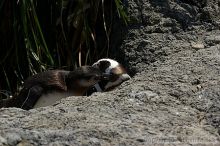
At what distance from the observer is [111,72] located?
3920 millimetres

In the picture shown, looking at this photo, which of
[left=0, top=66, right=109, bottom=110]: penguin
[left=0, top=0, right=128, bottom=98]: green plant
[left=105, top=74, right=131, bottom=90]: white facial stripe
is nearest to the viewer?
[left=0, top=66, right=109, bottom=110]: penguin

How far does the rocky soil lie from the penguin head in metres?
0.10

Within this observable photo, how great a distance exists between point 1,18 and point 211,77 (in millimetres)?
1614

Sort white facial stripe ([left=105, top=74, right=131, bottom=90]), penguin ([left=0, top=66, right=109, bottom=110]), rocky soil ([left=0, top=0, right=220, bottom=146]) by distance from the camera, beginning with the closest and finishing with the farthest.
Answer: rocky soil ([left=0, top=0, right=220, bottom=146]), penguin ([left=0, top=66, right=109, bottom=110]), white facial stripe ([left=105, top=74, right=131, bottom=90])

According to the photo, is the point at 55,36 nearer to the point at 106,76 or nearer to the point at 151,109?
the point at 106,76

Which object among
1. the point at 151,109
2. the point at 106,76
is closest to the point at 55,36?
the point at 106,76

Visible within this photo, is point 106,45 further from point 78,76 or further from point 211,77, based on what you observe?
point 211,77

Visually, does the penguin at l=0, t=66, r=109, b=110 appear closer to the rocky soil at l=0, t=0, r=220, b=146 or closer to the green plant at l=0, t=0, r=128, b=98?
the rocky soil at l=0, t=0, r=220, b=146

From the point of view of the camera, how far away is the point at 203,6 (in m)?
4.22

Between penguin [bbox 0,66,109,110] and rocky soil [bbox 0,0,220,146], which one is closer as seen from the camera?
rocky soil [bbox 0,0,220,146]

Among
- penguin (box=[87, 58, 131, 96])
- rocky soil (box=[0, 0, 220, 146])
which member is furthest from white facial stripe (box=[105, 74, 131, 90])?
rocky soil (box=[0, 0, 220, 146])

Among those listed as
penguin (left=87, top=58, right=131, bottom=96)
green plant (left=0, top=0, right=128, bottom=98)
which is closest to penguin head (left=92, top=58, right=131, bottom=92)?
penguin (left=87, top=58, right=131, bottom=96)

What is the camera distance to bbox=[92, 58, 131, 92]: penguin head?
3.88 metres

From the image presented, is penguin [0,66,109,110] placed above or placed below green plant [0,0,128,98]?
below
